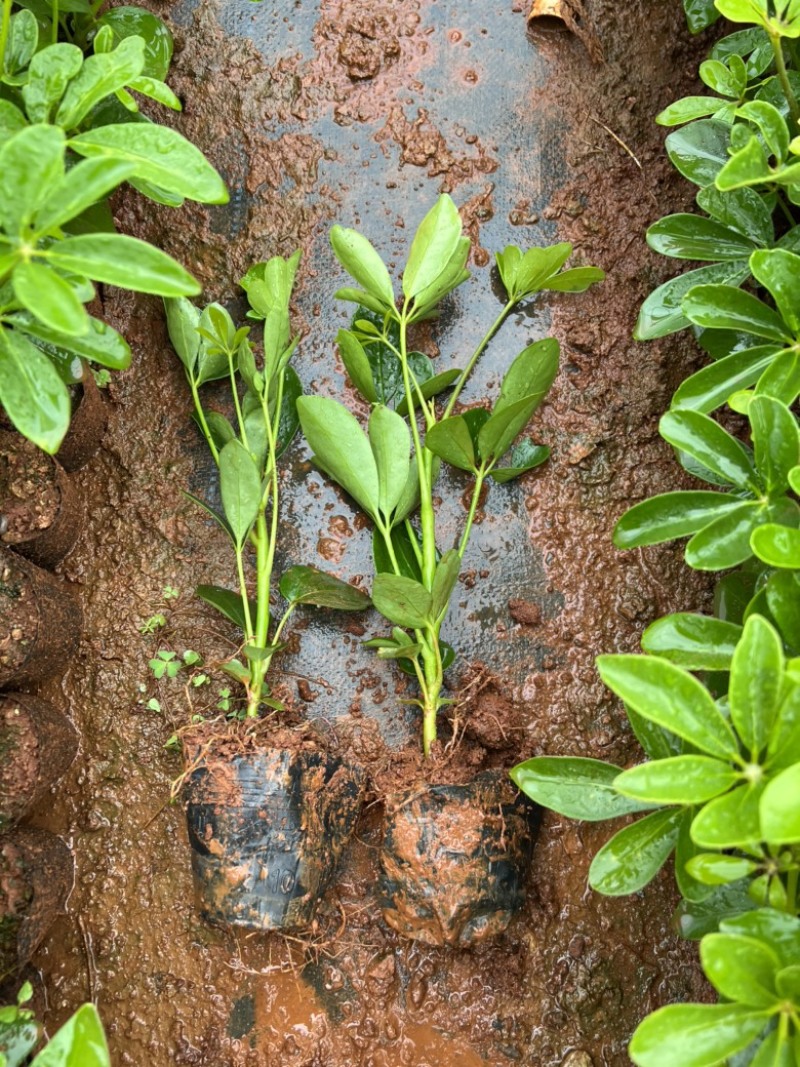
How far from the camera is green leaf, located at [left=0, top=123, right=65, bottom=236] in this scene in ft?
3.38

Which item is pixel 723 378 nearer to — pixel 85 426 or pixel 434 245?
pixel 434 245

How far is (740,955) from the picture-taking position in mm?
1006

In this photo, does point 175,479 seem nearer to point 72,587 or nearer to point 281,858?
point 72,587

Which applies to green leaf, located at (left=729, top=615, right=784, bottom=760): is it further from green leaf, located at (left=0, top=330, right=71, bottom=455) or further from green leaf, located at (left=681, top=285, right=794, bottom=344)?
green leaf, located at (left=0, top=330, right=71, bottom=455)

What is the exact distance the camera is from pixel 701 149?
5.13ft

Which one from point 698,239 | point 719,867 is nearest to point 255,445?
point 698,239

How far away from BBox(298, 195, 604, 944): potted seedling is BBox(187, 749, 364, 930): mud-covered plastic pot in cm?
15

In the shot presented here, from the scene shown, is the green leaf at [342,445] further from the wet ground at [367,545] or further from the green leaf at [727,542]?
the green leaf at [727,542]

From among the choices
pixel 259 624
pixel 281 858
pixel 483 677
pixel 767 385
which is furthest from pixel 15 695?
pixel 767 385

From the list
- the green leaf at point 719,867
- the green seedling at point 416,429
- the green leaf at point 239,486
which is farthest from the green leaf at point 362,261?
the green leaf at point 719,867

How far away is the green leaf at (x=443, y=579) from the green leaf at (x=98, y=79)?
86 centimetres

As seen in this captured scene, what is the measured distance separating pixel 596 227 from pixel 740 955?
4.55ft

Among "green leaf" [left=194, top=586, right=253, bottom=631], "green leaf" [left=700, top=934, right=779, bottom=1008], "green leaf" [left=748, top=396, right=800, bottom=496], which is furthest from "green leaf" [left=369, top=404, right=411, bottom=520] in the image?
"green leaf" [left=700, top=934, right=779, bottom=1008]

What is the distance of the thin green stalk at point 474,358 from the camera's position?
174 cm
